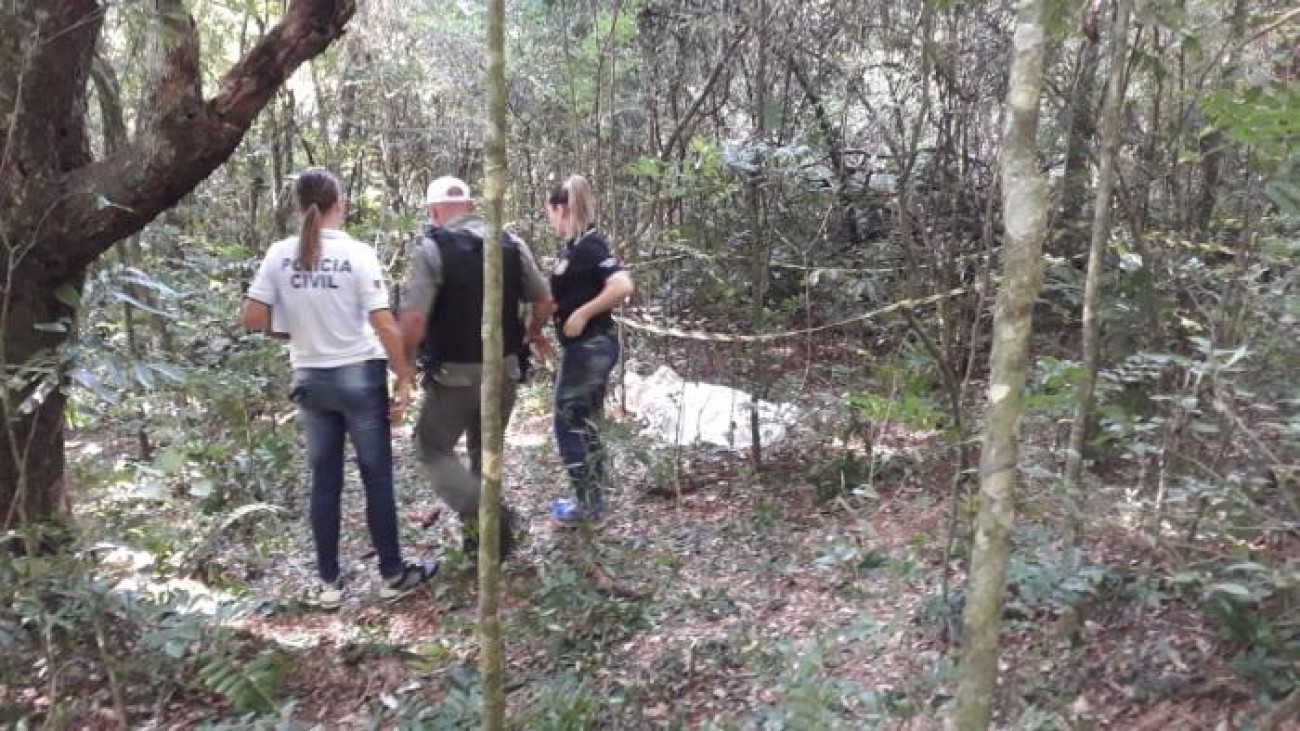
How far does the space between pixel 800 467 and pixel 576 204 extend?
2250 mm

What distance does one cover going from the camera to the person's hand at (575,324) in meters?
4.70

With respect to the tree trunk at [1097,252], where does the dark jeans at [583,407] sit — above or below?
below

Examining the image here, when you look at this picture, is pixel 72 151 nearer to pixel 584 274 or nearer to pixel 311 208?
pixel 311 208

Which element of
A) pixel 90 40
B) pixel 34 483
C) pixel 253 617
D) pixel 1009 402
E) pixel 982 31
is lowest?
pixel 253 617

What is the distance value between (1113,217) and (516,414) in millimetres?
4911

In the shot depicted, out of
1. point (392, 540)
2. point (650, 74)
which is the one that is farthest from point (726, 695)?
point (650, 74)

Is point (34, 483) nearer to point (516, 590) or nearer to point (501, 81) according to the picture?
point (516, 590)

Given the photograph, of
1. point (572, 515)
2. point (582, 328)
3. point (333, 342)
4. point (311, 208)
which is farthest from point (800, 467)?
point (311, 208)

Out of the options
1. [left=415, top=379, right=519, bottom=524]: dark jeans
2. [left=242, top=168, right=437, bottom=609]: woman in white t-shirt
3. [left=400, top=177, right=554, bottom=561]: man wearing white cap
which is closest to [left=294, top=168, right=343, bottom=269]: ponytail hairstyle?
[left=242, top=168, right=437, bottom=609]: woman in white t-shirt

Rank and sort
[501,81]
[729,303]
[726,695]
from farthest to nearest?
[729,303] < [726,695] < [501,81]

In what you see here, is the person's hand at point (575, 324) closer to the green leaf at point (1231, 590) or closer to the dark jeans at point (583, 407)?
the dark jeans at point (583, 407)

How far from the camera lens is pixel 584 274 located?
479cm

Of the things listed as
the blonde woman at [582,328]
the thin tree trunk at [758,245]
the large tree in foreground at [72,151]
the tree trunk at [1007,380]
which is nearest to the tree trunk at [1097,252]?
the tree trunk at [1007,380]

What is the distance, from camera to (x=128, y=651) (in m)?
3.45
